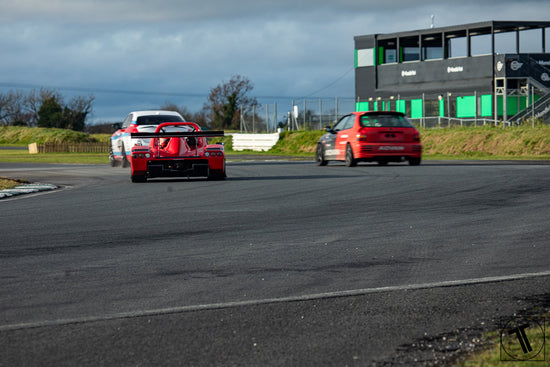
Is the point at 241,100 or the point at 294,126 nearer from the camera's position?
the point at 294,126

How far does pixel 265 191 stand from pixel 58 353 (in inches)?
400

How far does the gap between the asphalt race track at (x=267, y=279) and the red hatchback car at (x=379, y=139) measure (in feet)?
30.0

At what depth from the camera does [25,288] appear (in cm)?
573

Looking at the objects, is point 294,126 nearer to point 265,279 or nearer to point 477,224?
point 477,224

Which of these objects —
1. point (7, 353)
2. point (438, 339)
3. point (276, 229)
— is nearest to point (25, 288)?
point (7, 353)

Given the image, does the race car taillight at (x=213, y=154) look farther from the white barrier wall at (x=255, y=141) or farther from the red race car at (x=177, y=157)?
the white barrier wall at (x=255, y=141)

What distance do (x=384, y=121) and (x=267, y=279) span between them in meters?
16.2

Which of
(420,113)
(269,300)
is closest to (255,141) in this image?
(420,113)

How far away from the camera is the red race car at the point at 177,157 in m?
16.9

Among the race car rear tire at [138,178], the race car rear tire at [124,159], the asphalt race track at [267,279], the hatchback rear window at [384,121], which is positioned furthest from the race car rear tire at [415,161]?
the asphalt race track at [267,279]

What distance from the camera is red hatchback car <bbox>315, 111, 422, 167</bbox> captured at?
21375 millimetres

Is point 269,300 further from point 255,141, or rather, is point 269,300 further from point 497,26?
point 497,26

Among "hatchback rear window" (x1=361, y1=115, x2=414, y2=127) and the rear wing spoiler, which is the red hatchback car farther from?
the rear wing spoiler

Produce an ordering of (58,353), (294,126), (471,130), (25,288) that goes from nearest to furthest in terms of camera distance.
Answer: (58,353), (25,288), (471,130), (294,126)
